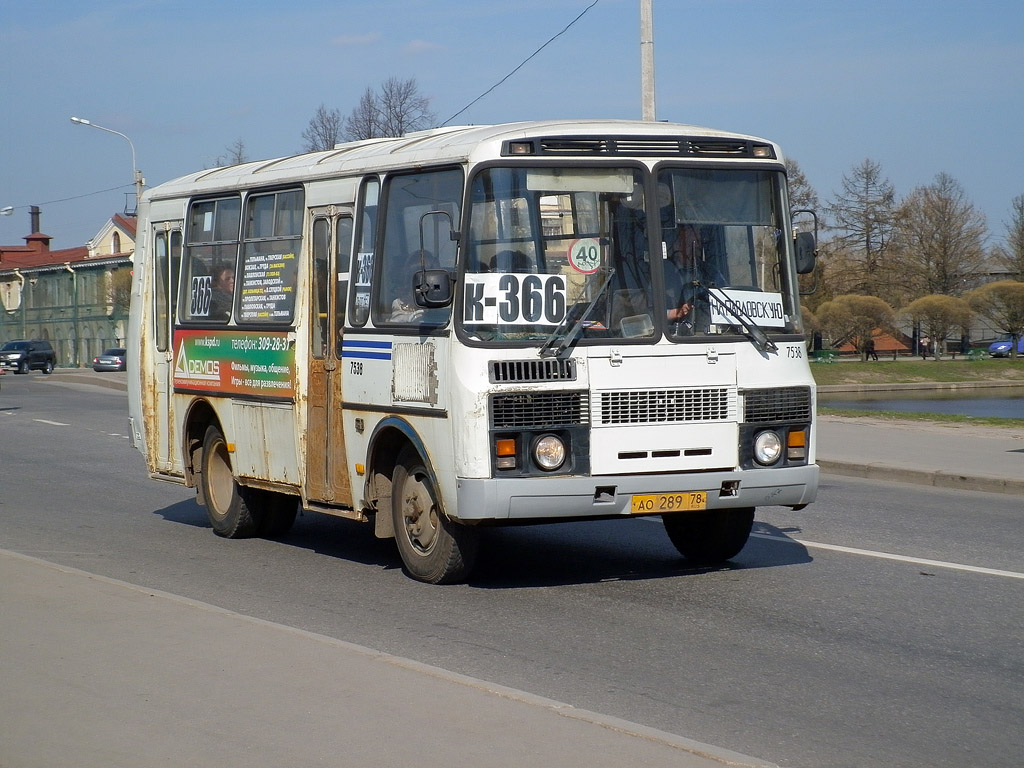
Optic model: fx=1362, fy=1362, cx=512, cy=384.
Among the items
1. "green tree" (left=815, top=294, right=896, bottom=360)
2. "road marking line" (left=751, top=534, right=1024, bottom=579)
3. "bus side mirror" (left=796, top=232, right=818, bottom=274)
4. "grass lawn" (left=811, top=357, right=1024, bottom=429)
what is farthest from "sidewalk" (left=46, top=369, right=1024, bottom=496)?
"green tree" (left=815, top=294, right=896, bottom=360)

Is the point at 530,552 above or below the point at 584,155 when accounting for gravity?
below

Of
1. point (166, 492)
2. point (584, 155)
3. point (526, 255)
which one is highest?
point (584, 155)

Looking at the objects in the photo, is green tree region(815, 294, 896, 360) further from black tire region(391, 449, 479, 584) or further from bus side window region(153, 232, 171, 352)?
black tire region(391, 449, 479, 584)

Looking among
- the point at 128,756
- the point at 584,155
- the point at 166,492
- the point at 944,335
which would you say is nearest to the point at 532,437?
the point at 584,155

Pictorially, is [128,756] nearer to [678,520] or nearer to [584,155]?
[584,155]

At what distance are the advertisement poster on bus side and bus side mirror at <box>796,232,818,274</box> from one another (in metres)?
3.75

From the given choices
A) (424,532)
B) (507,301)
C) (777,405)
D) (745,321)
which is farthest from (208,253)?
(777,405)

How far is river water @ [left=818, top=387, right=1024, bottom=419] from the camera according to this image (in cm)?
3356

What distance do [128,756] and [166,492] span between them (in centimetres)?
1057

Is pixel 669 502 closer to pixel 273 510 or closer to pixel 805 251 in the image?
pixel 805 251

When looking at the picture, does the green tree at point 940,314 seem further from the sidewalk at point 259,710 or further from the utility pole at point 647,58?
the sidewalk at point 259,710

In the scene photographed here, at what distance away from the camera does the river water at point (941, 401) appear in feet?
110

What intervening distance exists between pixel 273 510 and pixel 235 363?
138 cm

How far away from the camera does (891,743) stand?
17.4 feet
